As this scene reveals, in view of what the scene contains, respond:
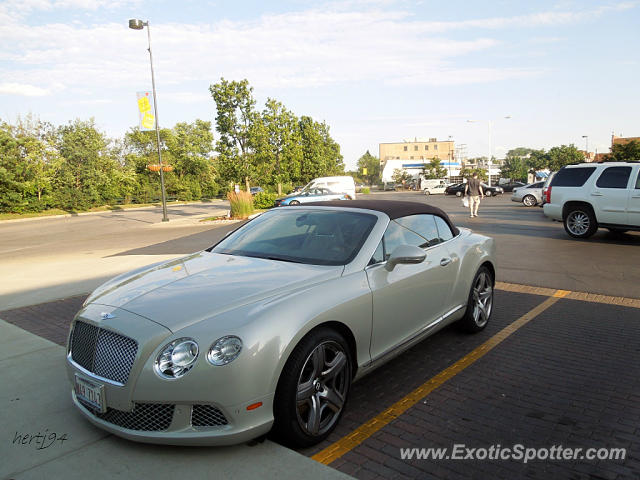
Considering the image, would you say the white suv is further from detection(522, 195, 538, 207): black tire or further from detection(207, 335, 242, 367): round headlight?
detection(522, 195, 538, 207): black tire

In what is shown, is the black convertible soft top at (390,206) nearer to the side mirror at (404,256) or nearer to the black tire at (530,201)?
the side mirror at (404,256)

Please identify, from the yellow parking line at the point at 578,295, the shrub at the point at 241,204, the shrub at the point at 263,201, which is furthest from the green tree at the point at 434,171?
the yellow parking line at the point at 578,295

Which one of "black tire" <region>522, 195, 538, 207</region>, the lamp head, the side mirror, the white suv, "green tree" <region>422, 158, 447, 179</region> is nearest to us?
the side mirror

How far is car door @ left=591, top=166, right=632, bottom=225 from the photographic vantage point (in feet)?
37.4

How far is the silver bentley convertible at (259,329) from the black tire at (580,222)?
9.73 meters

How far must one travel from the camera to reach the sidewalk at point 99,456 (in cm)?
265

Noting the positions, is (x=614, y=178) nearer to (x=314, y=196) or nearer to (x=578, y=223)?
(x=578, y=223)

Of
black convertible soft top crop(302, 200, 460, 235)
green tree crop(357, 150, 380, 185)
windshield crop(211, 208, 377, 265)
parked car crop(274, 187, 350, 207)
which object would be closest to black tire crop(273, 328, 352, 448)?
windshield crop(211, 208, 377, 265)

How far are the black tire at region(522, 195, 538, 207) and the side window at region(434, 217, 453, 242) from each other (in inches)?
983

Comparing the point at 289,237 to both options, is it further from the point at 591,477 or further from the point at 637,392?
the point at 637,392

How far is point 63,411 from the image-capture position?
11.3 feet

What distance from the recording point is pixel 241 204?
2373cm

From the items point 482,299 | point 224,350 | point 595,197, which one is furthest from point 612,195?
point 224,350

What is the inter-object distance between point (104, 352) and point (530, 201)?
28128 mm
